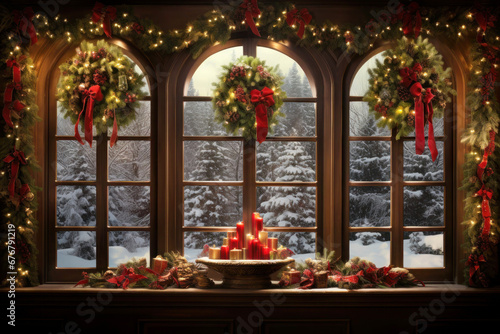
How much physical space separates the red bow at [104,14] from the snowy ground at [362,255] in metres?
1.97

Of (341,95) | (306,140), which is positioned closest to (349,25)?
(341,95)

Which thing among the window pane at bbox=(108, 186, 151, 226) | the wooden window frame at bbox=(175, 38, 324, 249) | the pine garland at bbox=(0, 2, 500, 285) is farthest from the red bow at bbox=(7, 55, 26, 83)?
the wooden window frame at bbox=(175, 38, 324, 249)

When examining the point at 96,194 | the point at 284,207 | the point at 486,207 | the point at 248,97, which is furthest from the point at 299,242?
the point at 96,194

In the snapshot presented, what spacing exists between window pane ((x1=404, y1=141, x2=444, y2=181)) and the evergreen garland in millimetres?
275

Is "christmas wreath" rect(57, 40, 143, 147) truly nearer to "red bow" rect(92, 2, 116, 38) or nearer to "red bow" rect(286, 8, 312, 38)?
"red bow" rect(92, 2, 116, 38)

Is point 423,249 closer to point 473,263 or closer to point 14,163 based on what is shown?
point 473,263

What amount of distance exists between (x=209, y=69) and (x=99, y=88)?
99 cm

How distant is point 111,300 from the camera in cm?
388

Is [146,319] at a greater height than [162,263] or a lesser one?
lesser

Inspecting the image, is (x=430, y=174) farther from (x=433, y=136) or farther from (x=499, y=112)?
(x=499, y=112)

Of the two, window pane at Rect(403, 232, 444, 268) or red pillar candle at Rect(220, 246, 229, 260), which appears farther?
window pane at Rect(403, 232, 444, 268)

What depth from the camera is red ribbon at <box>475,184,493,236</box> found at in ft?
13.2

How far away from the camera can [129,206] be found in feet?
14.0

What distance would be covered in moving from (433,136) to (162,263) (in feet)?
8.40
